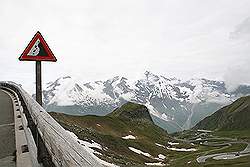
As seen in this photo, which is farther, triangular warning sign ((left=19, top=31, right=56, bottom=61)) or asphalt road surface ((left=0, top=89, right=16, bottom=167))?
triangular warning sign ((left=19, top=31, right=56, bottom=61))

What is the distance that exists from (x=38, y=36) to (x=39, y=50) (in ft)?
1.64

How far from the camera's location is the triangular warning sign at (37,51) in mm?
12016

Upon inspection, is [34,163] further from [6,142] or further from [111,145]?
[111,145]

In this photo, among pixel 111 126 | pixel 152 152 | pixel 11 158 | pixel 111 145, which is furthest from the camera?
pixel 111 126

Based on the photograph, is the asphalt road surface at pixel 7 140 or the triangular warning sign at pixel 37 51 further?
the triangular warning sign at pixel 37 51

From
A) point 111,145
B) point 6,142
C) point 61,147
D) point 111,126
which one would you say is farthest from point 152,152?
point 61,147

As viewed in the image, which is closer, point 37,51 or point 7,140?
point 37,51

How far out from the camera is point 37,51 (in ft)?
39.6

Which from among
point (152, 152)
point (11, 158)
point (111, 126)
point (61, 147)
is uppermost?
point (61, 147)

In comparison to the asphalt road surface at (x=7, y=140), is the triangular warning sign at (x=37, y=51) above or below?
above

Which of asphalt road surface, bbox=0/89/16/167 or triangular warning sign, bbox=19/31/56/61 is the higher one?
triangular warning sign, bbox=19/31/56/61

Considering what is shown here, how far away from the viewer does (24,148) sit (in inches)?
392

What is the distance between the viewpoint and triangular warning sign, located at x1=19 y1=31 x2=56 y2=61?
12.0 metres

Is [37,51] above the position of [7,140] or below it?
above
